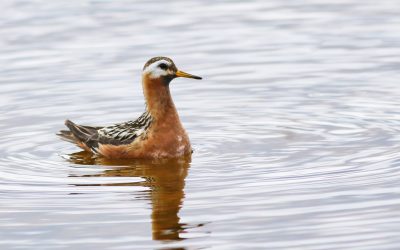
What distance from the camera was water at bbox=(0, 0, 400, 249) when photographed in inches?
487

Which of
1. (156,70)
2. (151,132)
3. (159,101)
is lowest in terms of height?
(151,132)

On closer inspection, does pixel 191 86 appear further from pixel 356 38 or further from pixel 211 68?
pixel 356 38

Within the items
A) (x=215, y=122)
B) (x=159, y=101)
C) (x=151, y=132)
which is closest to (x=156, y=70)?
(x=159, y=101)

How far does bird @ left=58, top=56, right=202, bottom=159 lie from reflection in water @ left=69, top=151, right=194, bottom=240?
14 centimetres

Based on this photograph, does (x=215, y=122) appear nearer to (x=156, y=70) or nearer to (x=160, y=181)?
(x=156, y=70)

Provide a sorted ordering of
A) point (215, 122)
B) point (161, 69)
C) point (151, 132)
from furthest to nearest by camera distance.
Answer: point (215, 122) → point (161, 69) → point (151, 132)

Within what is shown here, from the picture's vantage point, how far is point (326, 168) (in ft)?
48.2

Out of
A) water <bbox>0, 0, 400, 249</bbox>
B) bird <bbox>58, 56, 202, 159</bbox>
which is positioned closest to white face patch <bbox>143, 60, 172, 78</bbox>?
bird <bbox>58, 56, 202, 159</bbox>

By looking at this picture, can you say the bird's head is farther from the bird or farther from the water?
the water

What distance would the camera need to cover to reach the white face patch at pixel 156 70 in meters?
16.4

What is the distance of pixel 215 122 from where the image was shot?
695 inches

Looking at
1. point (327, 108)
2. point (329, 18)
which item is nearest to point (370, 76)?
point (327, 108)

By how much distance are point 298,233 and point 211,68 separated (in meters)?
8.85

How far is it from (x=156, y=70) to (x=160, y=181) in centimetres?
216
